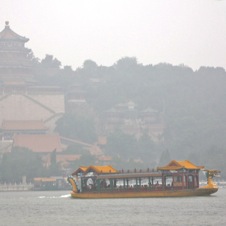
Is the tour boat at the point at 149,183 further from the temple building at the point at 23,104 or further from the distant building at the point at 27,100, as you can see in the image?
the distant building at the point at 27,100

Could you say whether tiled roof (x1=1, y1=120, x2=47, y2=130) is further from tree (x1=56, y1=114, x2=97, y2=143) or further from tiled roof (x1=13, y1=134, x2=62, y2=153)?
tree (x1=56, y1=114, x2=97, y2=143)

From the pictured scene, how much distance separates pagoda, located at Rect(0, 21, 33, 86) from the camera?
186125mm

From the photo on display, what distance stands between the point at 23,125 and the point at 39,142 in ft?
25.5

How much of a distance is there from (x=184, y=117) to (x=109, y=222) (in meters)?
123

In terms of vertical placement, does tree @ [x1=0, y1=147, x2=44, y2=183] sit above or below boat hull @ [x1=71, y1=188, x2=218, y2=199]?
above

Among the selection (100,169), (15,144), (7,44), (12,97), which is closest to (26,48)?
(7,44)

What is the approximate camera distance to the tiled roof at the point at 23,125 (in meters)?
163

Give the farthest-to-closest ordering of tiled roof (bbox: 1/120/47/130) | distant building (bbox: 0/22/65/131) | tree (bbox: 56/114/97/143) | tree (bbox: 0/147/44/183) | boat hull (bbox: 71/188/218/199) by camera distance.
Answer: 1. tree (bbox: 56/114/97/143)
2. distant building (bbox: 0/22/65/131)
3. tiled roof (bbox: 1/120/47/130)
4. tree (bbox: 0/147/44/183)
5. boat hull (bbox: 71/188/218/199)

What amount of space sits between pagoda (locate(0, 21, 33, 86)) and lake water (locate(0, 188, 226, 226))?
97448mm

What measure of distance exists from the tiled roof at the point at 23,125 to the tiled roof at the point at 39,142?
4565 millimetres

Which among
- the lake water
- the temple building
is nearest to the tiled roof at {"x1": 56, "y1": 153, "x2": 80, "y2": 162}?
the temple building

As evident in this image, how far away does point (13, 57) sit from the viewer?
191 m

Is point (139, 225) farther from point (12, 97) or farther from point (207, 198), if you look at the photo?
point (12, 97)

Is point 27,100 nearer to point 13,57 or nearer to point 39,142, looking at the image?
point 39,142
